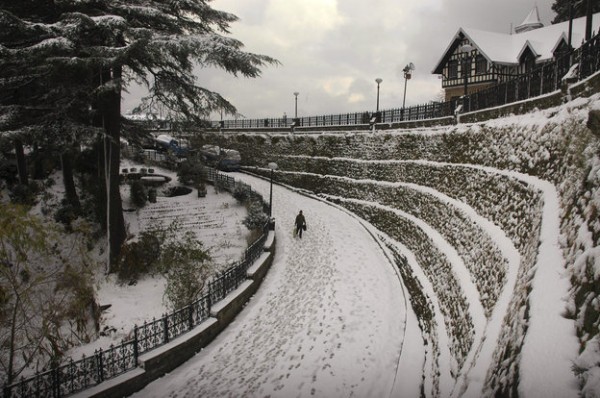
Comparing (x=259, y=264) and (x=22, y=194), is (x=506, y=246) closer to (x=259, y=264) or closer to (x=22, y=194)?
(x=259, y=264)

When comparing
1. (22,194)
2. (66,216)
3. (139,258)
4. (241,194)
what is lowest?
(139,258)

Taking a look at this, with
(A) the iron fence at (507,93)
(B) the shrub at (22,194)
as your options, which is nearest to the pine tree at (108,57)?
(B) the shrub at (22,194)

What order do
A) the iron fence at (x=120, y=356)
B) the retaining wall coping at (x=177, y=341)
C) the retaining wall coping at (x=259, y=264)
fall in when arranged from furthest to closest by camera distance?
the retaining wall coping at (x=259, y=264)
the retaining wall coping at (x=177, y=341)
the iron fence at (x=120, y=356)

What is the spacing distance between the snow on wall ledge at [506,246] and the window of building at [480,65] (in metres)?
18.6

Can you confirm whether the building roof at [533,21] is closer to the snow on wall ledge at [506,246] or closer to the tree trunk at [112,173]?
the snow on wall ledge at [506,246]

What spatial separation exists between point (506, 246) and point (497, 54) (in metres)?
29.7

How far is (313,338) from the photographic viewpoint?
952 centimetres

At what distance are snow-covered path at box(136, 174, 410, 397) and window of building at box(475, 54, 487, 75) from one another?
24.8 meters

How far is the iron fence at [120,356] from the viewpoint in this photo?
22.3 ft

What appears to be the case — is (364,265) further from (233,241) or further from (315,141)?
(315,141)

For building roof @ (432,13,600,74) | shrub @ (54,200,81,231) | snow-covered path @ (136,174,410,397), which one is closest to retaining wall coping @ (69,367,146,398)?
snow-covered path @ (136,174,410,397)

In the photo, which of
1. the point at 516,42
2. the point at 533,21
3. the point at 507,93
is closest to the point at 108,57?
the point at 507,93

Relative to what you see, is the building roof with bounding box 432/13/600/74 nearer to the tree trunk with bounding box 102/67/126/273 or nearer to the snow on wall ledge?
the snow on wall ledge

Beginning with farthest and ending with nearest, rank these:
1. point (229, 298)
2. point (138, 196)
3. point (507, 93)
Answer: point (138, 196) → point (507, 93) → point (229, 298)
